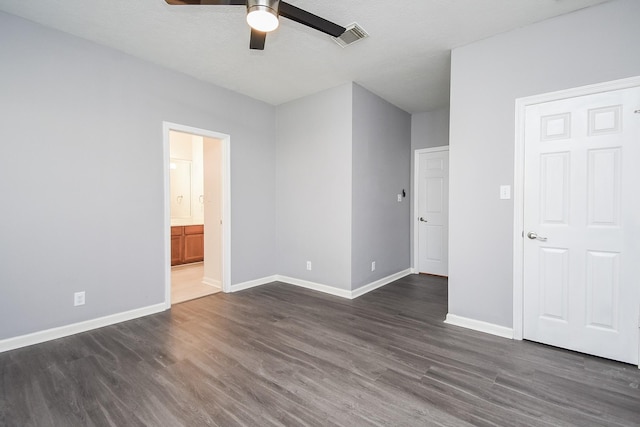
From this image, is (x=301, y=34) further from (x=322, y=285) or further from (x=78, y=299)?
(x=78, y=299)

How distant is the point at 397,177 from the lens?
4.88m

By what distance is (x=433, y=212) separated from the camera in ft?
16.7

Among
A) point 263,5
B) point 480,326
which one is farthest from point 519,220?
point 263,5

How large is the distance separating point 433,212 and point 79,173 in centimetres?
487

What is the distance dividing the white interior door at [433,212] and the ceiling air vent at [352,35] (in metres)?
2.79

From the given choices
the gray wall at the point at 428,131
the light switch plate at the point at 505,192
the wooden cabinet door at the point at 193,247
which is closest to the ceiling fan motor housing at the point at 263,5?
the light switch plate at the point at 505,192

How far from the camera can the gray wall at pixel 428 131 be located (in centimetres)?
490

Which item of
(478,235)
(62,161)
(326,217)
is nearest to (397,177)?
(326,217)

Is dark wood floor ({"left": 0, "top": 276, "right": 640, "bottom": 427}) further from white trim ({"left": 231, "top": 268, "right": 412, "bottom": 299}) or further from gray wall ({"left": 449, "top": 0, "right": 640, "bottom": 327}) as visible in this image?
white trim ({"left": 231, "top": 268, "right": 412, "bottom": 299})

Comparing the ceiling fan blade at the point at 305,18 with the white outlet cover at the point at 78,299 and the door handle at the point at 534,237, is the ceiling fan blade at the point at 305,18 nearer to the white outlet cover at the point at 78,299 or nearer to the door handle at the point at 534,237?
the door handle at the point at 534,237

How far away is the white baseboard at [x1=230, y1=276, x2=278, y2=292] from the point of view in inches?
164

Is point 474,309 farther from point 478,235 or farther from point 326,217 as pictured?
point 326,217

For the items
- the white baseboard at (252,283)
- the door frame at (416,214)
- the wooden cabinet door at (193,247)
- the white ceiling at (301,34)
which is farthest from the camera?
the wooden cabinet door at (193,247)

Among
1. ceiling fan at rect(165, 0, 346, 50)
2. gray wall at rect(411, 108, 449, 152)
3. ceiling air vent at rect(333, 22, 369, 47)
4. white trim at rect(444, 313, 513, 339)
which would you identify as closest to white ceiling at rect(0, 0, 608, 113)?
ceiling air vent at rect(333, 22, 369, 47)
